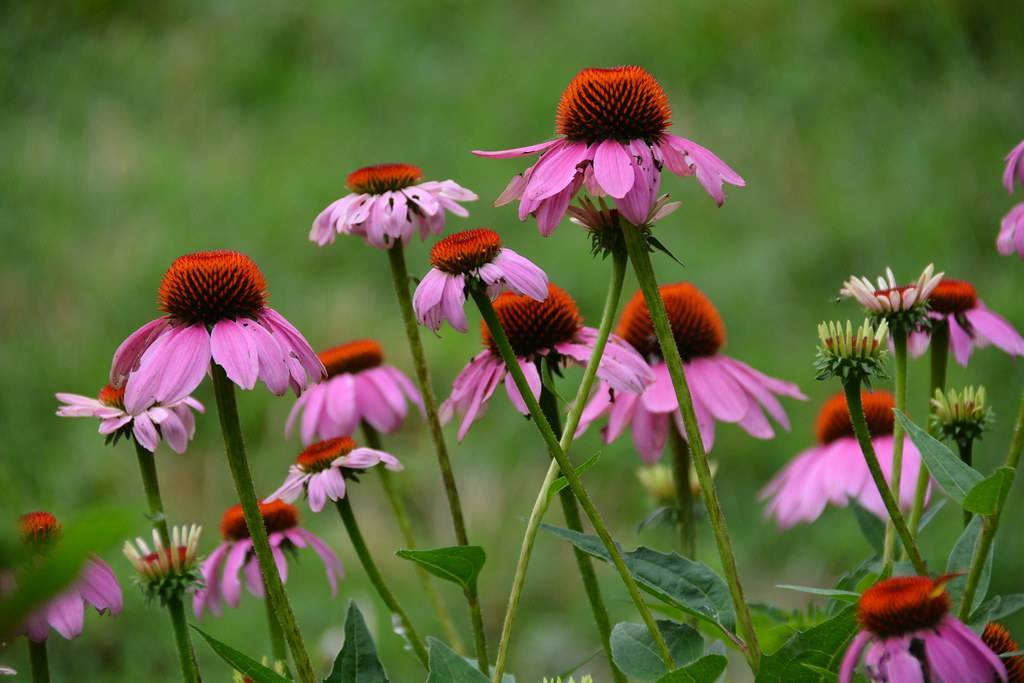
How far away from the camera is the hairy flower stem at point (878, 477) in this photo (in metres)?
0.62

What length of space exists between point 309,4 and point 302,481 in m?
3.23

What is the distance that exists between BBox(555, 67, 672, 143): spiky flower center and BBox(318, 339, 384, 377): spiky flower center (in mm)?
389

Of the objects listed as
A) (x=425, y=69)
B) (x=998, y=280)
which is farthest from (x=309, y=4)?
(x=998, y=280)

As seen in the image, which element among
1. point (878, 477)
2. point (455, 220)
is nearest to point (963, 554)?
point (878, 477)

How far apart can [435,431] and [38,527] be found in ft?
0.80

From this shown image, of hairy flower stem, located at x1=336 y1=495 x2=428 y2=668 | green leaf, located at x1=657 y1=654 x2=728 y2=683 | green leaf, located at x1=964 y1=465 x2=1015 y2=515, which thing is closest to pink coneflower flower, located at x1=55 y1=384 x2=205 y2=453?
hairy flower stem, located at x1=336 y1=495 x2=428 y2=668

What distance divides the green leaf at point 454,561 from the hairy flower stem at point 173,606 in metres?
0.15

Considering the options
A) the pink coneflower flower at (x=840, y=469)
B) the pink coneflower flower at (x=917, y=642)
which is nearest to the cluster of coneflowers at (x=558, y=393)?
the pink coneflower flower at (x=917, y=642)

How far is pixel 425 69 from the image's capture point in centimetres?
353

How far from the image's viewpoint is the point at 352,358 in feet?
3.36

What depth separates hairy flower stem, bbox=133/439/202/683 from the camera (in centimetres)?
68

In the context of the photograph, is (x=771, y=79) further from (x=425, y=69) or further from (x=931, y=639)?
(x=931, y=639)

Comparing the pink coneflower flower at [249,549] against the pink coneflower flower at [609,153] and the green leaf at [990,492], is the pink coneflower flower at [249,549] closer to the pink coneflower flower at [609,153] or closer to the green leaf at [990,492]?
the pink coneflower flower at [609,153]

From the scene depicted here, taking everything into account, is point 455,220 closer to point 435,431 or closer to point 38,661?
point 435,431
